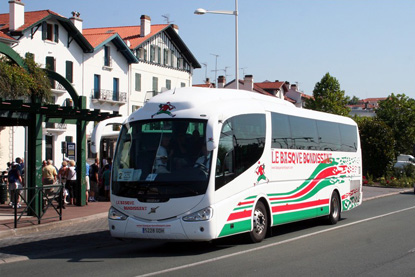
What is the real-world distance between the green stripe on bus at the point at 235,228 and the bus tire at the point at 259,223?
1.12ft

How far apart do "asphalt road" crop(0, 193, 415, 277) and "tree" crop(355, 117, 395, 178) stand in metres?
26.3

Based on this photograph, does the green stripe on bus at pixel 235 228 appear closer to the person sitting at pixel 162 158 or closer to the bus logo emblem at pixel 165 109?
the person sitting at pixel 162 158

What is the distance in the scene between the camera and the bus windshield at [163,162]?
11.4 m

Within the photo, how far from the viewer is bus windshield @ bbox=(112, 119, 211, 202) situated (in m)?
11.4

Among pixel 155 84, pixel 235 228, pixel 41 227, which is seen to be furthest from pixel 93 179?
pixel 155 84

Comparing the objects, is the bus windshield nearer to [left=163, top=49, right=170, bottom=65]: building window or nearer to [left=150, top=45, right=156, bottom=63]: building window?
[left=150, top=45, right=156, bottom=63]: building window

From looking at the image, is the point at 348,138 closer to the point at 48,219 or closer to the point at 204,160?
the point at 204,160

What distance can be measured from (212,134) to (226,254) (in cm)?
229

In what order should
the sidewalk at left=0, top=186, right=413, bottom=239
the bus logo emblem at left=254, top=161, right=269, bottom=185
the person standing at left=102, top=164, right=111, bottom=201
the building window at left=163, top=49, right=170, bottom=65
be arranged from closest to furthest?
the bus logo emblem at left=254, top=161, right=269, bottom=185 < the sidewalk at left=0, top=186, right=413, bottom=239 < the person standing at left=102, top=164, right=111, bottom=201 < the building window at left=163, top=49, right=170, bottom=65

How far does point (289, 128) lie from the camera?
15.1m

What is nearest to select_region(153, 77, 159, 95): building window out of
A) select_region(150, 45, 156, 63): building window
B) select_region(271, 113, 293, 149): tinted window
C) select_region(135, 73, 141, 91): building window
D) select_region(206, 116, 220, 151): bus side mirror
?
select_region(150, 45, 156, 63): building window

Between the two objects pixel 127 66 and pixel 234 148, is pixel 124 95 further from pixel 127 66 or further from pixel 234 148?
pixel 234 148

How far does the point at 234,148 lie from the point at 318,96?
6551 cm

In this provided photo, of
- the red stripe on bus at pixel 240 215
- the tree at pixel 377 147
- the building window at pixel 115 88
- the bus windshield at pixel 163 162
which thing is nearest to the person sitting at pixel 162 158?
the bus windshield at pixel 163 162
